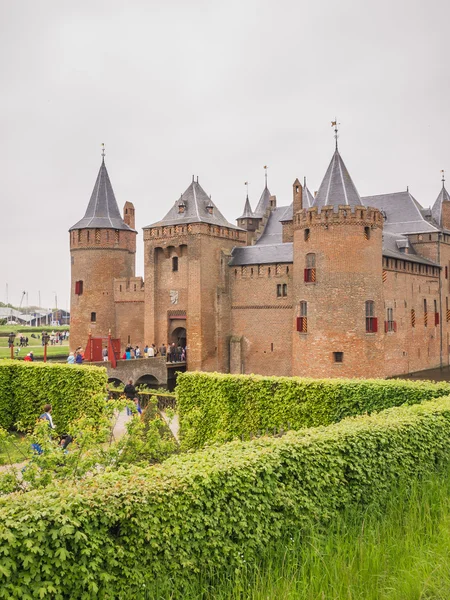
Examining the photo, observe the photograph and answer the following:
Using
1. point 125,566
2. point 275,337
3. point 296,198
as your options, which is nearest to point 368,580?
point 125,566

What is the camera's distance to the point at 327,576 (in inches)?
242

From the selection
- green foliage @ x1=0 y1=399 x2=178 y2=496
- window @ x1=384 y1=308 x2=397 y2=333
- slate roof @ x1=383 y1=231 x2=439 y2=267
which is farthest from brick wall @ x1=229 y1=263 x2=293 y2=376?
green foliage @ x1=0 y1=399 x2=178 y2=496

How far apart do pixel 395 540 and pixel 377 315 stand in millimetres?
24567

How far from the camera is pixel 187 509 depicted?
6078 mm

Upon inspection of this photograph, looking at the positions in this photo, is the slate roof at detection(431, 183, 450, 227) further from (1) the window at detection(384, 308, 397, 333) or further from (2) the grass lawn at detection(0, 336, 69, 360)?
(2) the grass lawn at detection(0, 336, 69, 360)

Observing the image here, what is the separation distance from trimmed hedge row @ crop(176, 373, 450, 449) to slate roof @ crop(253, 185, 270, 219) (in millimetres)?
30006

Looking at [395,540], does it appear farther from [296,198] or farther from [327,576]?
[296,198]

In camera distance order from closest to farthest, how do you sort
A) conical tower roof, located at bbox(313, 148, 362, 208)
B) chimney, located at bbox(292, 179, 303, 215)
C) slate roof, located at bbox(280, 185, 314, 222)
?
conical tower roof, located at bbox(313, 148, 362, 208) → chimney, located at bbox(292, 179, 303, 215) → slate roof, located at bbox(280, 185, 314, 222)

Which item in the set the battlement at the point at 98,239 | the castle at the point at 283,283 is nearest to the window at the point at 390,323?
the castle at the point at 283,283

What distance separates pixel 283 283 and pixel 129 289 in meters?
10.4

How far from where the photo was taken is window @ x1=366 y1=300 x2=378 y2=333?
30188mm

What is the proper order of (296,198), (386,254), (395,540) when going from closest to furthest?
(395,540) → (386,254) → (296,198)

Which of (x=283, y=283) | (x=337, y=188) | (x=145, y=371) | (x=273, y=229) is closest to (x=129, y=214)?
(x=273, y=229)

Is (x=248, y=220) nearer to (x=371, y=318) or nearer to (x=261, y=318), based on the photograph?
(x=261, y=318)
